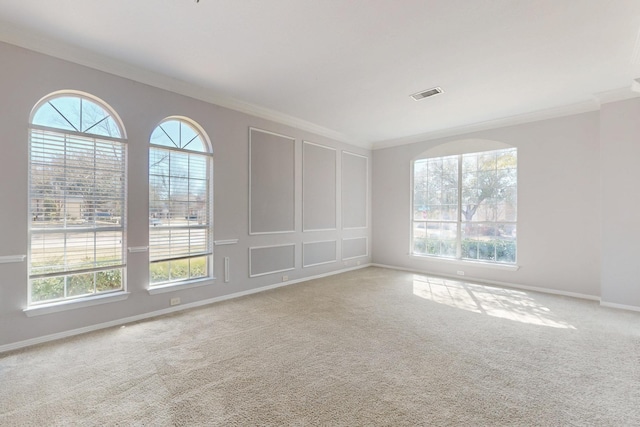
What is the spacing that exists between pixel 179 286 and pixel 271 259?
4.77 ft

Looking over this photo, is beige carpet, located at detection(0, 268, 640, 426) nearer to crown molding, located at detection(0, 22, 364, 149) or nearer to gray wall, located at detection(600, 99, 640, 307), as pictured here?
gray wall, located at detection(600, 99, 640, 307)

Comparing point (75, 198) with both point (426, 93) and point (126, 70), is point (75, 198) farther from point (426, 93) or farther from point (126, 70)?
point (426, 93)

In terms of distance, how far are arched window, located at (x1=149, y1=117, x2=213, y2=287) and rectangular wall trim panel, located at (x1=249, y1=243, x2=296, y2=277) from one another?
0.68 m

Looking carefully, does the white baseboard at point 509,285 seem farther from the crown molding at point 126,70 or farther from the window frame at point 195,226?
the window frame at point 195,226

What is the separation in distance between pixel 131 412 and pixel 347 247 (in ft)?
15.7

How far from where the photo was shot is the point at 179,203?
370 centimetres

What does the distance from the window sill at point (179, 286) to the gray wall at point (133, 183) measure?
0.17 ft

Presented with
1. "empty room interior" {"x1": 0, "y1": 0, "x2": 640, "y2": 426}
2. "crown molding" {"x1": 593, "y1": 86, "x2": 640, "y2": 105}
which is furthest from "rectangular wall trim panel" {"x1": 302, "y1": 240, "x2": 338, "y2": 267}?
"crown molding" {"x1": 593, "y1": 86, "x2": 640, "y2": 105}

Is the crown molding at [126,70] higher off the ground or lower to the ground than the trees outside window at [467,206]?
higher

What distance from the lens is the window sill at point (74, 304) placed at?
2.67 meters

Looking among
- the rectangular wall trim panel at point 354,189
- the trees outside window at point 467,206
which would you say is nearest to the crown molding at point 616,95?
the trees outside window at point 467,206

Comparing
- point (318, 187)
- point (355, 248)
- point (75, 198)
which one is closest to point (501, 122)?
point (318, 187)

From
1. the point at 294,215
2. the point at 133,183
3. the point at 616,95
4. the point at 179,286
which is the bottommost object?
the point at 179,286

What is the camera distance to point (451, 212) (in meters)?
5.61
